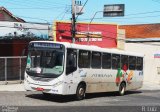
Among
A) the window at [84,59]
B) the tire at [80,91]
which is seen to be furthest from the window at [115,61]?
the tire at [80,91]

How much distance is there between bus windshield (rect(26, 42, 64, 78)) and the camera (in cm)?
1953

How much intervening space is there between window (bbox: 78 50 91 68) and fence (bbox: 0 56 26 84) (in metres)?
9.14

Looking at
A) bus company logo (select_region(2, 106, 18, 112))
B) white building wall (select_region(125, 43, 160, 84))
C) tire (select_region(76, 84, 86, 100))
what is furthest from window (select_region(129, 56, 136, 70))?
white building wall (select_region(125, 43, 160, 84))

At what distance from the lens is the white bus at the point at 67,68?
19.5 m

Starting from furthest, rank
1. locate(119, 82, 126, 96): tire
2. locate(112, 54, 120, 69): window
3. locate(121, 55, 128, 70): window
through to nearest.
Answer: locate(119, 82, 126, 96): tire < locate(121, 55, 128, 70): window < locate(112, 54, 120, 69): window

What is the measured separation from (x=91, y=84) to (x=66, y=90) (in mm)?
2912

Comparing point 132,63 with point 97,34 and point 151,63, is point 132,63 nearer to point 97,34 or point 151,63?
point 97,34

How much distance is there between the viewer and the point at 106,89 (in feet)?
79.0

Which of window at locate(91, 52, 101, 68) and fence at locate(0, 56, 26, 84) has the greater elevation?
window at locate(91, 52, 101, 68)

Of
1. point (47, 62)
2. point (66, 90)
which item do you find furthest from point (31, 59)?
A: point (66, 90)

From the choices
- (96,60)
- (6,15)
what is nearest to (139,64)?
(96,60)

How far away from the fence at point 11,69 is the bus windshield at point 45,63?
8.93m

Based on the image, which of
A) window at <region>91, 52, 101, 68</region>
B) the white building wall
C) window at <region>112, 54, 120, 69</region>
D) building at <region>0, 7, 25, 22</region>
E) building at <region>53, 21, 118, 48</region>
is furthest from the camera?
the white building wall

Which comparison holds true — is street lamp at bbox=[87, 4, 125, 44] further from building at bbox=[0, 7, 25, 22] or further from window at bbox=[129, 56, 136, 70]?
window at bbox=[129, 56, 136, 70]
